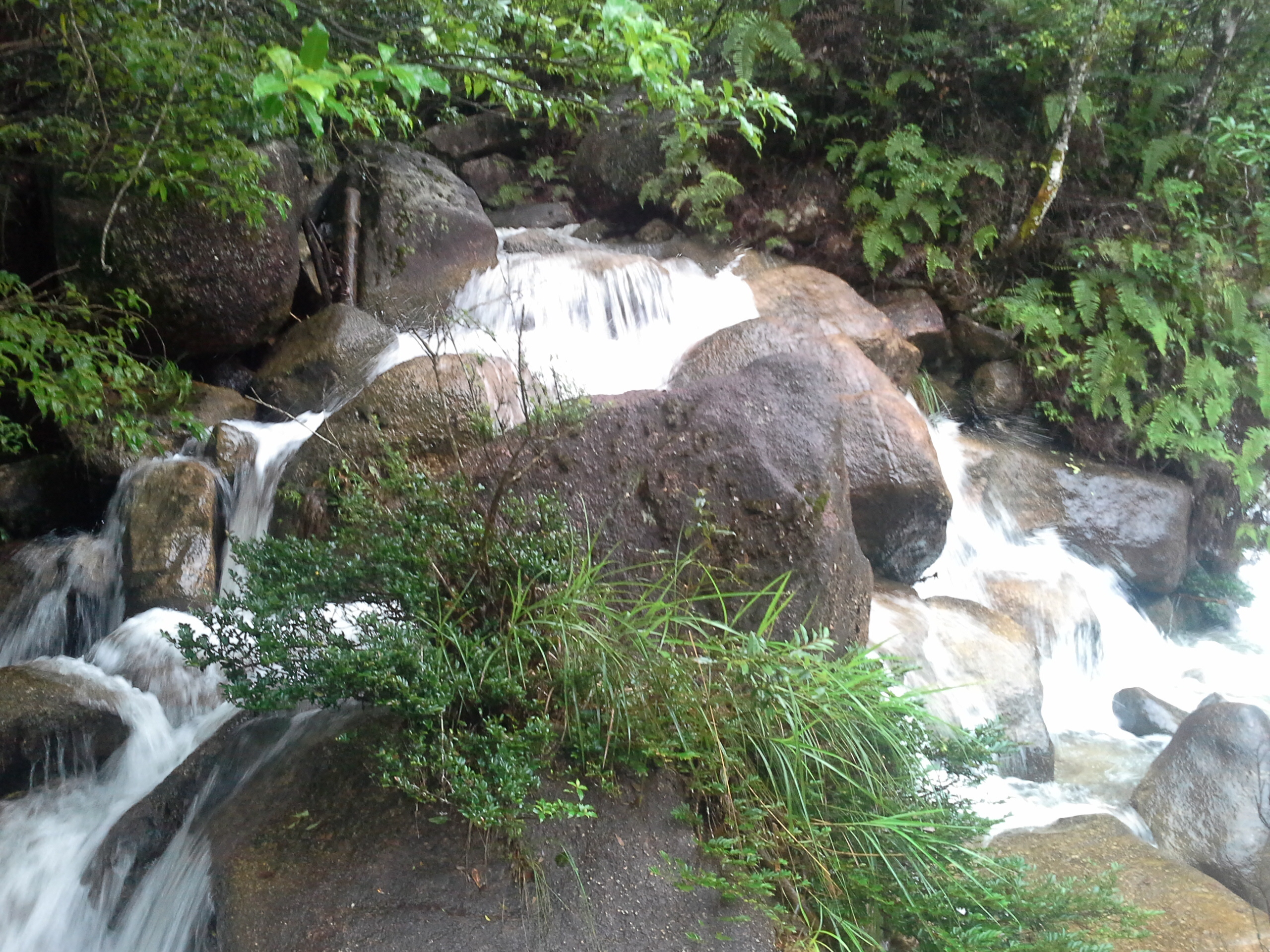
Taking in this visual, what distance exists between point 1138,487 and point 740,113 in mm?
5781

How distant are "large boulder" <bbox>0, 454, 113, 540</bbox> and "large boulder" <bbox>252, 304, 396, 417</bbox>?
1318 millimetres

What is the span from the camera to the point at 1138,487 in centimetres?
758

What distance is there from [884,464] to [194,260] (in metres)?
5.09

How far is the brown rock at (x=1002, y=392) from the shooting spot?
807cm

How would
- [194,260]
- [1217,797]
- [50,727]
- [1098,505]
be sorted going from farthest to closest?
[1098,505], [194,260], [1217,797], [50,727]

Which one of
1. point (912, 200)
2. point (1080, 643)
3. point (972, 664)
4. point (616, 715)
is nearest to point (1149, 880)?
point (972, 664)

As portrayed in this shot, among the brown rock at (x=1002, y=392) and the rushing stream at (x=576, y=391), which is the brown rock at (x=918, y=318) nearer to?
the brown rock at (x=1002, y=392)

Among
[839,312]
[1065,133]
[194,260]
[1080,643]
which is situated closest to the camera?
[194,260]

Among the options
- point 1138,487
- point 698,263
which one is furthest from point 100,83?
point 1138,487

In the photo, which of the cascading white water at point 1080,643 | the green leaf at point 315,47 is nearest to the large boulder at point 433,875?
the green leaf at point 315,47

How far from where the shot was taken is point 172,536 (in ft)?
16.7

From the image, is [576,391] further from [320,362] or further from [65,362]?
[320,362]

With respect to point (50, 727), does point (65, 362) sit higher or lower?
higher

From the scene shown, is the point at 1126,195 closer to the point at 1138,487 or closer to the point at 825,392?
the point at 1138,487
